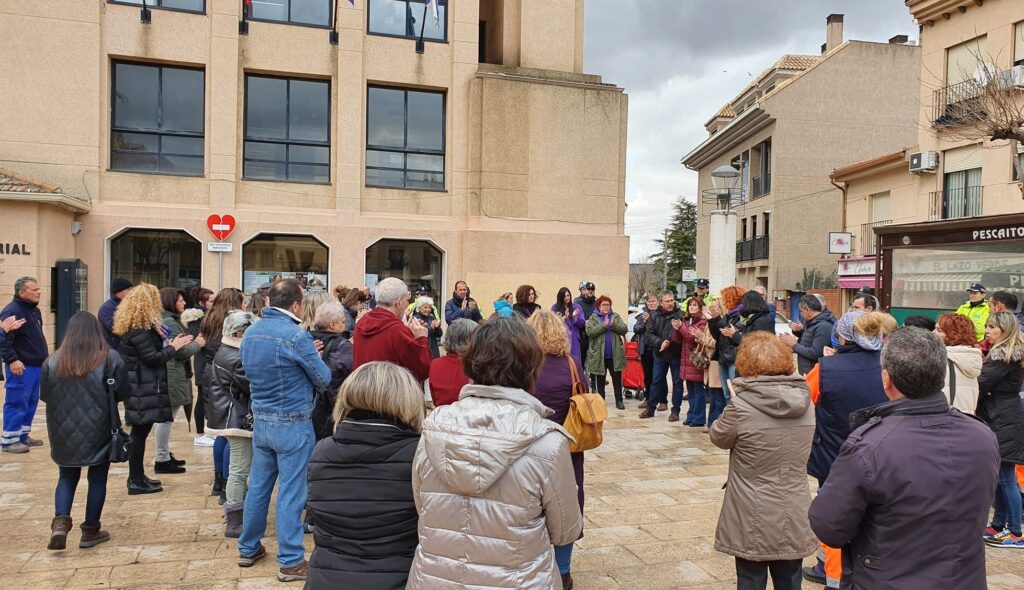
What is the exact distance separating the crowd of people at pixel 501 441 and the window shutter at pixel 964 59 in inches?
634

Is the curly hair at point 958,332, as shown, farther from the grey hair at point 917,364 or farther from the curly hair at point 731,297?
the curly hair at point 731,297

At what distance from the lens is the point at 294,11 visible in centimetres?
1531

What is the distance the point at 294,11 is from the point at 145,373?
11.5 m

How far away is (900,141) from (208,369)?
3569 centimetres

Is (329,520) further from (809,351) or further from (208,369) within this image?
(809,351)

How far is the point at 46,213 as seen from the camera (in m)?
12.9

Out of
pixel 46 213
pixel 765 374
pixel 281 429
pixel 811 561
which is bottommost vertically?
pixel 811 561

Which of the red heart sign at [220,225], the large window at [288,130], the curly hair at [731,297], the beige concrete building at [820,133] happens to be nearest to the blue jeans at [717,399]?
the curly hair at [731,297]

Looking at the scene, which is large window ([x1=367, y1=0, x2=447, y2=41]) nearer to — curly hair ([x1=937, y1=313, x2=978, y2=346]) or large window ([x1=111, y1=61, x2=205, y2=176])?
large window ([x1=111, y1=61, x2=205, y2=176])

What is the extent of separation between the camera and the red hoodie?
4984 mm

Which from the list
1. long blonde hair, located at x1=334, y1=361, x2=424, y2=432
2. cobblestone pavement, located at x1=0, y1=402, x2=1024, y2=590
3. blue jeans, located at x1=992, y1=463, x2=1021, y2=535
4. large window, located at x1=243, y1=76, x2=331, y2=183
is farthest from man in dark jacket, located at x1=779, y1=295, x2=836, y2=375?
large window, located at x1=243, y1=76, x2=331, y2=183

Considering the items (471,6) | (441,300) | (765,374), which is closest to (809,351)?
(765,374)

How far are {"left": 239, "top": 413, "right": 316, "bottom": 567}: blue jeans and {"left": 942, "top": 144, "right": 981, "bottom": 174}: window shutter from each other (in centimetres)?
2182

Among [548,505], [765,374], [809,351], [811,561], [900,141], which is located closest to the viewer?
[548,505]
